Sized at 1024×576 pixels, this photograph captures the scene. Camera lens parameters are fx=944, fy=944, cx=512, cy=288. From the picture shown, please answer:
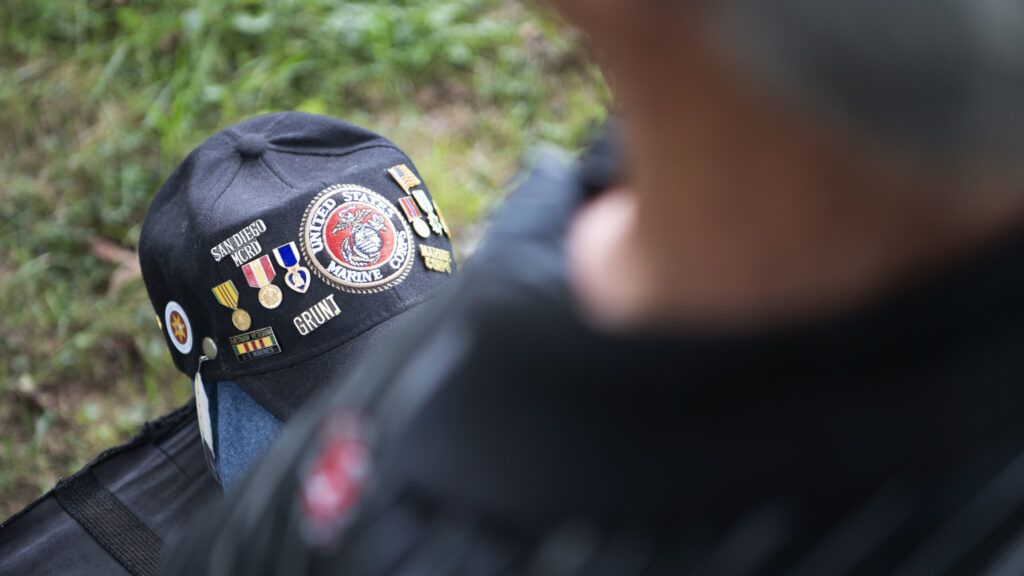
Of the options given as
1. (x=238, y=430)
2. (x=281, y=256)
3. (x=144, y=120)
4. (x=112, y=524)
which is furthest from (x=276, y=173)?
(x=144, y=120)

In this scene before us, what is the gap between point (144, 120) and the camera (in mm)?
2461

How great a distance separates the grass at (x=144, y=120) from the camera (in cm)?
209

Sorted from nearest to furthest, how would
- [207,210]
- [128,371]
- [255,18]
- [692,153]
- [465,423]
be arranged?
[692,153]
[465,423]
[207,210]
[128,371]
[255,18]

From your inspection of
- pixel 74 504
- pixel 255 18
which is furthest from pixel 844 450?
pixel 255 18

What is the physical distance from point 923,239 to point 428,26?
245 centimetres

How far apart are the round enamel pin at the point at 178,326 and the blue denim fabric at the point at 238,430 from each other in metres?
0.09

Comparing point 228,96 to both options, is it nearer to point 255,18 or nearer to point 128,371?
point 255,18

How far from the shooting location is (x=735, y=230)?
1.56 feet

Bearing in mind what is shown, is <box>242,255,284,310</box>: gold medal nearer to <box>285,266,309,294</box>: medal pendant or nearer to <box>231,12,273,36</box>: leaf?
<box>285,266,309,294</box>: medal pendant

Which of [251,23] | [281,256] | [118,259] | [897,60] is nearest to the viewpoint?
[897,60]

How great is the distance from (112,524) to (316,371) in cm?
62

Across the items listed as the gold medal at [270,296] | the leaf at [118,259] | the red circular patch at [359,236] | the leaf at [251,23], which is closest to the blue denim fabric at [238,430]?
the gold medal at [270,296]

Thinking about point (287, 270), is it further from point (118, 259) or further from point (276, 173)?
point (118, 259)

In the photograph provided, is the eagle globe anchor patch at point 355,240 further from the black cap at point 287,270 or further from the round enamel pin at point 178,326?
the round enamel pin at point 178,326
